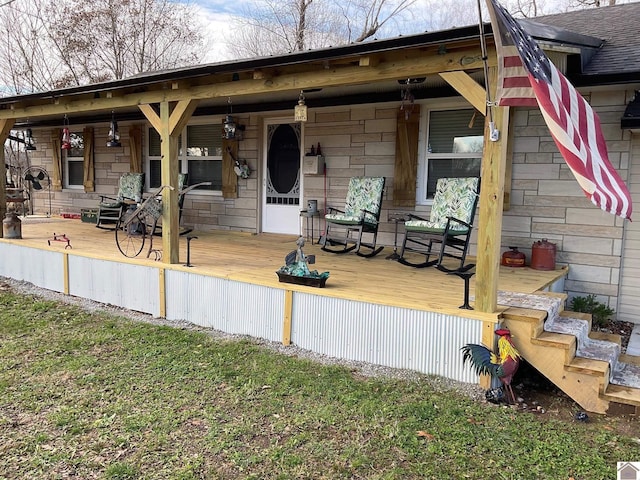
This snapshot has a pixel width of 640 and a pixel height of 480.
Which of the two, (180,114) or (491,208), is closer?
(491,208)

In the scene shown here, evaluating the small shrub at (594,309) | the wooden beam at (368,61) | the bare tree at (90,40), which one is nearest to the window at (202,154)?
the wooden beam at (368,61)

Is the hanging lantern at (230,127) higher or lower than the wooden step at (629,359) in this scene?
higher

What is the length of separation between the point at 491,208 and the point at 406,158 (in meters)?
2.85

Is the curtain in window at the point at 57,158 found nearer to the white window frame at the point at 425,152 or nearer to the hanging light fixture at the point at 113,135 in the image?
the hanging light fixture at the point at 113,135

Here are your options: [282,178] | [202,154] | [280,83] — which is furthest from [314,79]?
[202,154]

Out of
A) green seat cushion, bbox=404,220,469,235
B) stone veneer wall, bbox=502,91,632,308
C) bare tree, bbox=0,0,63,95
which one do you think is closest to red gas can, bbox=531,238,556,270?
stone veneer wall, bbox=502,91,632,308

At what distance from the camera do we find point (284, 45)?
54.2 feet

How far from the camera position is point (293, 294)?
387 cm

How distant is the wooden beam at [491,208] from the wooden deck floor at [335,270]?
0.47 ft

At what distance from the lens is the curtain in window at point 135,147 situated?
27.1ft

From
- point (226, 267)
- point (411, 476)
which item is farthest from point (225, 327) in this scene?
point (411, 476)

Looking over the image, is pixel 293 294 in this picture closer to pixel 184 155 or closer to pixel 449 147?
pixel 449 147

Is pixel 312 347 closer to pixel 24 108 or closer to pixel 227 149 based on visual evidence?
pixel 227 149

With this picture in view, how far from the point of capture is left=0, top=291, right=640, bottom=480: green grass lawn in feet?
7.43
